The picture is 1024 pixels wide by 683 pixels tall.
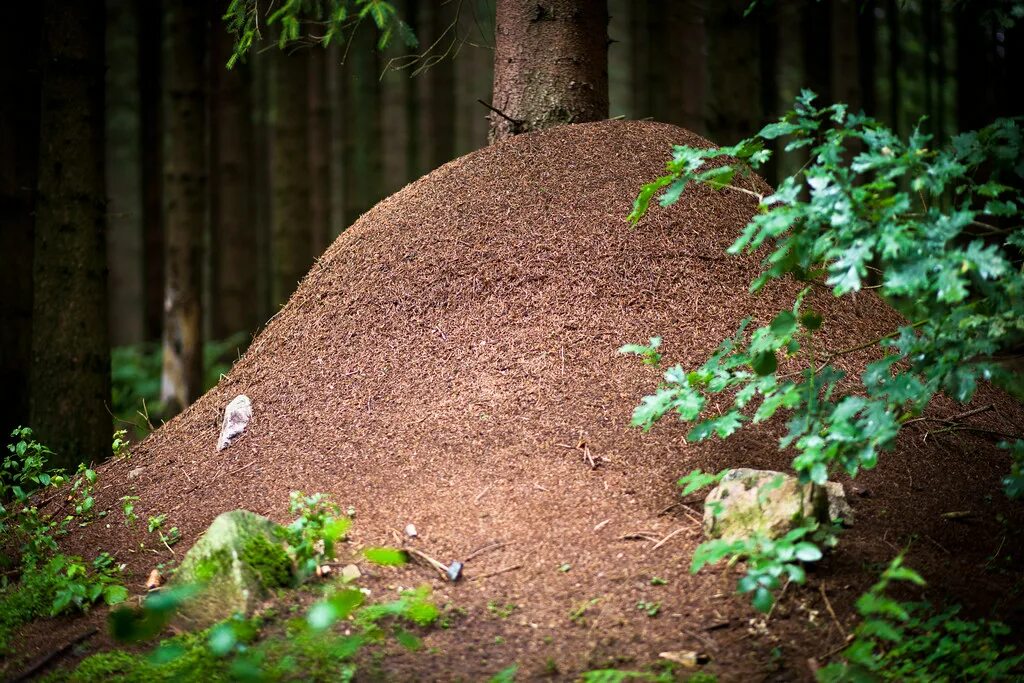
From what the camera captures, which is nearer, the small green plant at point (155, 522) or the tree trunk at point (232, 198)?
the small green plant at point (155, 522)

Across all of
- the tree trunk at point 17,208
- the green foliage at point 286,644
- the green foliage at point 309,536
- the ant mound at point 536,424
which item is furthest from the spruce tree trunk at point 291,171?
the green foliage at point 286,644

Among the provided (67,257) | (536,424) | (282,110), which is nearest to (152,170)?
(282,110)

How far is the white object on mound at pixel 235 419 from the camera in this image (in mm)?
4852

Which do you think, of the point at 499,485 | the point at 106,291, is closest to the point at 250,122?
the point at 106,291

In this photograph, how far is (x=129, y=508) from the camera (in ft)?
14.0

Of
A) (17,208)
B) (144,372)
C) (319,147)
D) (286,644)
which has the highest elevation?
(319,147)

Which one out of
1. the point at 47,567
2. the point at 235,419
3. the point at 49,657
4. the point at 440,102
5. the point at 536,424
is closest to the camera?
the point at 49,657

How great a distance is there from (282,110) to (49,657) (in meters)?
8.64

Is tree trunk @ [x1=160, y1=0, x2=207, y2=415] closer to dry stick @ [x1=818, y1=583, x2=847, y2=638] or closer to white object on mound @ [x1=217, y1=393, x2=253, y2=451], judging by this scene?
white object on mound @ [x1=217, y1=393, x2=253, y2=451]

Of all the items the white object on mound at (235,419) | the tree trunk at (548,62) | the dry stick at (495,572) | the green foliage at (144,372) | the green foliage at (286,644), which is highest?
the tree trunk at (548,62)

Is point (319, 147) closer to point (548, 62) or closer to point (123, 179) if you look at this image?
point (548, 62)

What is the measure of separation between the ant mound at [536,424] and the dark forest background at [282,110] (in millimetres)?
1344

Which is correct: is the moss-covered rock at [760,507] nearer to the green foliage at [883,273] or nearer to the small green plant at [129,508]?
the green foliage at [883,273]

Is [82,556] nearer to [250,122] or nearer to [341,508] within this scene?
[341,508]
